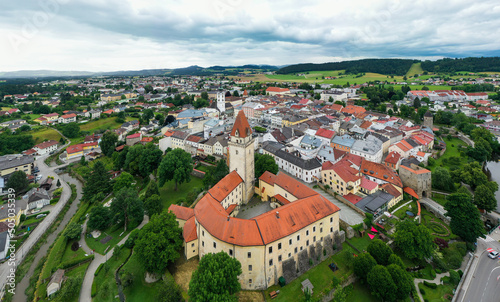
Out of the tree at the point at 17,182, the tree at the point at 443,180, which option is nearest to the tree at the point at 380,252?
the tree at the point at 443,180

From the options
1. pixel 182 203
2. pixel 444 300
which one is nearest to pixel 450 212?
pixel 444 300

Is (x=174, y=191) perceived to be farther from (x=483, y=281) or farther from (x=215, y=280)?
(x=483, y=281)

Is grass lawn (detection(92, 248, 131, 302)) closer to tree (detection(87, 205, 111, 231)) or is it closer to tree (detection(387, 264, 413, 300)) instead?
tree (detection(87, 205, 111, 231))

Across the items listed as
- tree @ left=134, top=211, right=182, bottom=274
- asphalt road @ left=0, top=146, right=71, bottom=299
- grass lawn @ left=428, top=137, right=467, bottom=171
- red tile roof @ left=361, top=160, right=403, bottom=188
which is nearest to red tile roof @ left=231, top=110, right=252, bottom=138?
tree @ left=134, top=211, right=182, bottom=274

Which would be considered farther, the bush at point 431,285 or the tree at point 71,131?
the tree at point 71,131

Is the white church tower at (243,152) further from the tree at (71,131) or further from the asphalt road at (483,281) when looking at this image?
the tree at (71,131)
